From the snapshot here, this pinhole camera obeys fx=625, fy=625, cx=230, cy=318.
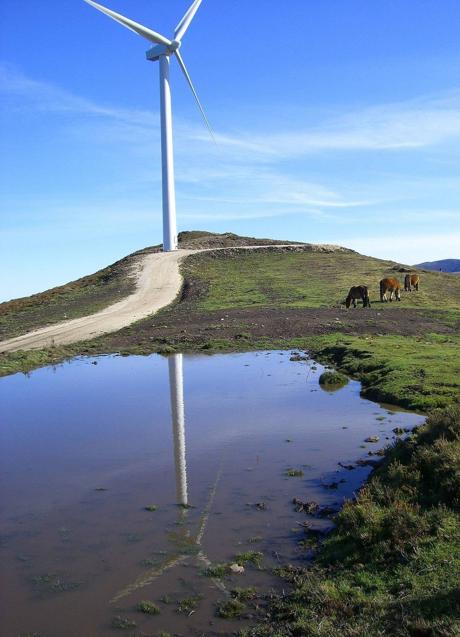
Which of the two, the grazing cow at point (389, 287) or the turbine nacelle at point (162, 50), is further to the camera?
the turbine nacelle at point (162, 50)

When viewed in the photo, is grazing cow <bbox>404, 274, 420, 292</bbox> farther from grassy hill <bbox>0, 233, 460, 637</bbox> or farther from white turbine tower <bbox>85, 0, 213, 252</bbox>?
white turbine tower <bbox>85, 0, 213, 252</bbox>

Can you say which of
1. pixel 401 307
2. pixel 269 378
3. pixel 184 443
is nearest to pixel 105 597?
pixel 184 443

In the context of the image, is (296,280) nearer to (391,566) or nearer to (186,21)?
(186,21)

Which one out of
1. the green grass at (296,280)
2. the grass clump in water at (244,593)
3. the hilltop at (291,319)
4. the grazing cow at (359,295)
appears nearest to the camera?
the grass clump in water at (244,593)

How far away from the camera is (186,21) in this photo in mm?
65312

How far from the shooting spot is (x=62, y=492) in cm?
1254

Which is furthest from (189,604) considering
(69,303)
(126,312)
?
(69,303)

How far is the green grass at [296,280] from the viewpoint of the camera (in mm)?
45375

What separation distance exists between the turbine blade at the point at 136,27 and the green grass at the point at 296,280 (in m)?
22.9

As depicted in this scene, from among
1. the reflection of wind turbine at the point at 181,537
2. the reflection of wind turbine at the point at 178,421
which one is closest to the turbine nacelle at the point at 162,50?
the reflection of wind turbine at the point at 178,421

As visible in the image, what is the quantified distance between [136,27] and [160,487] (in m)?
58.1

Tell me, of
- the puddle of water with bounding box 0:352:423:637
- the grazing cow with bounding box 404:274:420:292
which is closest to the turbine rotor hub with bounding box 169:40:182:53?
the grazing cow with bounding box 404:274:420:292

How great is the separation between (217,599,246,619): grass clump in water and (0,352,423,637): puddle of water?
0.34 feet

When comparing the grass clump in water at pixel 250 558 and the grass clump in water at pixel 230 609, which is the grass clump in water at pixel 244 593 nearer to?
the grass clump in water at pixel 230 609
